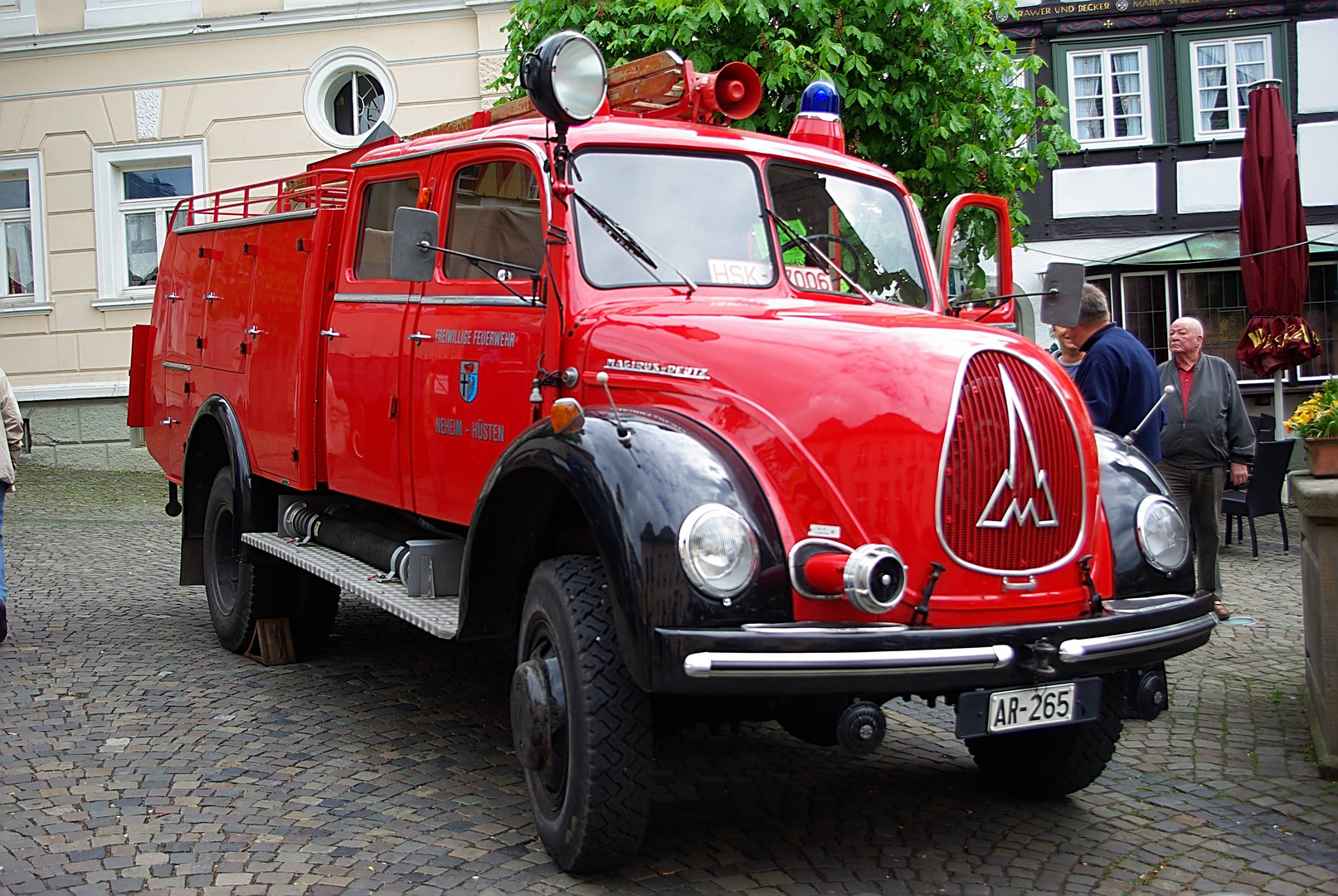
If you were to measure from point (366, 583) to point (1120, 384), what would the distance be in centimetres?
377

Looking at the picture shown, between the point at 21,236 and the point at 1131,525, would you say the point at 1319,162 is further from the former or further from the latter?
the point at 21,236

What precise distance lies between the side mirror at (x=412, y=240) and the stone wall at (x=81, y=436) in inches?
528

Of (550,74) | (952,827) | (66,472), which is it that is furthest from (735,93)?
(66,472)

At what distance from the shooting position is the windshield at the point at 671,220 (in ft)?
14.7

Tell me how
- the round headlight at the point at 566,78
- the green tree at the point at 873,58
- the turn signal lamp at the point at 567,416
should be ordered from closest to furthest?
1. the turn signal lamp at the point at 567,416
2. the round headlight at the point at 566,78
3. the green tree at the point at 873,58

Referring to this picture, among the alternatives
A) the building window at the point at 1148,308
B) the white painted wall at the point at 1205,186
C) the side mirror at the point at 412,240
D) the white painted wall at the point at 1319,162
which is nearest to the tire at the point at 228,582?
the side mirror at the point at 412,240

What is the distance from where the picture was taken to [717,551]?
3.41 meters

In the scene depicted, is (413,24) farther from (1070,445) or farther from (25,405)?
(1070,445)

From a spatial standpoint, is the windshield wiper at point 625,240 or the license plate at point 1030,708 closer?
the license plate at point 1030,708

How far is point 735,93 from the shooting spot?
5273mm

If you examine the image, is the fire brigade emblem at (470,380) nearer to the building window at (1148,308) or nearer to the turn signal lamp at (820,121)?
the turn signal lamp at (820,121)

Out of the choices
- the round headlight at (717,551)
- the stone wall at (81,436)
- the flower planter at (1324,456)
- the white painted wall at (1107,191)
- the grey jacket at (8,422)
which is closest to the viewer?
the round headlight at (717,551)

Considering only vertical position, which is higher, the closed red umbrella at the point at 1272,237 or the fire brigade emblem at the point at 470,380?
the closed red umbrella at the point at 1272,237

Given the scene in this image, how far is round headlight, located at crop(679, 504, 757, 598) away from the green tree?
7.26 meters
